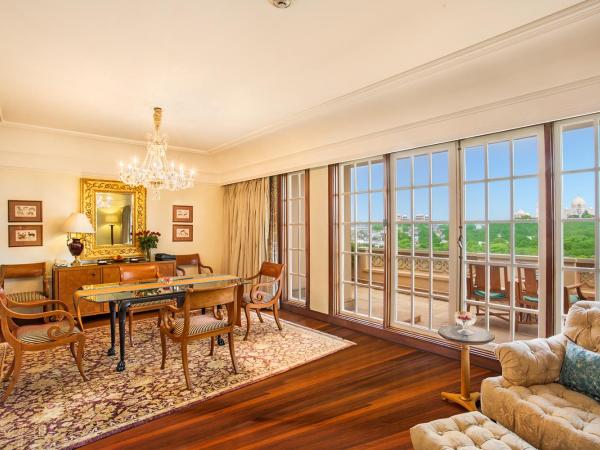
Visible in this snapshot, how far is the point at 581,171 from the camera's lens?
2920 millimetres

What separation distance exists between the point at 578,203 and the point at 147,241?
582 centimetres

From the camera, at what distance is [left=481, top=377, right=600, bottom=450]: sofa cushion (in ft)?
5.65

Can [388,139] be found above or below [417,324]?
above

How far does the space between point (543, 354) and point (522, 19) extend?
7.31 feet

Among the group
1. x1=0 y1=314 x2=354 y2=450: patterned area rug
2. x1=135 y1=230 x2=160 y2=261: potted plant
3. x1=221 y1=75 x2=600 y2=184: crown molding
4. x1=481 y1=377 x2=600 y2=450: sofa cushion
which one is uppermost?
x1=221 y1=75 x2=600 y2=184: crown molding

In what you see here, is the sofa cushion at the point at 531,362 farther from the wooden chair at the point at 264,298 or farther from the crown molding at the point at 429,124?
the wooden chair at the point at 264,298

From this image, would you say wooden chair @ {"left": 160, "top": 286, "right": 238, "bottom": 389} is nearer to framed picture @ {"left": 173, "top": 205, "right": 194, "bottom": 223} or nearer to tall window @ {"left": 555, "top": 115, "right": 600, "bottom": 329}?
tall window @ {"left": 555, "top": 115, "right": 600, "bottom": 329}

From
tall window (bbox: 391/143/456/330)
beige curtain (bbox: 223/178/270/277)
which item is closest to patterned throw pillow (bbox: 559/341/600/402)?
tall window (bbox: 391/143/456/330)

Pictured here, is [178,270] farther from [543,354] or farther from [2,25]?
[543,354]

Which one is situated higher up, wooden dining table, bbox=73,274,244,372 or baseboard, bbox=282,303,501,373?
wooden dining table, bbox=73,274,244,372

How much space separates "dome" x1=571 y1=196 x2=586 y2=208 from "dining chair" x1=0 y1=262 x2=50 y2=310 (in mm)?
6232

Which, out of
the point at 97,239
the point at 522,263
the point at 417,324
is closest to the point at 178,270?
the point at 97,239

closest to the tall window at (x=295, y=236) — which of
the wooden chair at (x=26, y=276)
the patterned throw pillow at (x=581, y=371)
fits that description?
the wooden chair at (x=26, y=276)

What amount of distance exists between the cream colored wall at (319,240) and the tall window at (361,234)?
23 centimetres
